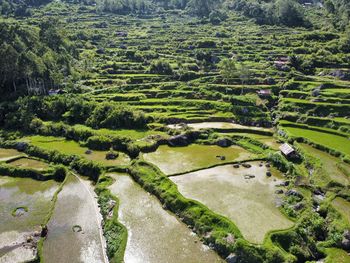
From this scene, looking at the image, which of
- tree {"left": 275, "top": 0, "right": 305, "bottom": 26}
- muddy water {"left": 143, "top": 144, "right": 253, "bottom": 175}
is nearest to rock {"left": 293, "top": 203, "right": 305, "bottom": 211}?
muddy water {"left": 143, "top": 144, "right": 253, "bottom": 175}

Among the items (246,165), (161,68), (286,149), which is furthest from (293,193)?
(161,68)

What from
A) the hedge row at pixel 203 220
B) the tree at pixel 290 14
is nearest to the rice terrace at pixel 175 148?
the hedge row at pixel 203 220

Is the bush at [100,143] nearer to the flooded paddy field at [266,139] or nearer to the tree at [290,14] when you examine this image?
the flooded paddy field at [266,139]

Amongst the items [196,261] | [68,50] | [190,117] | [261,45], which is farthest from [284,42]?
[196,261]

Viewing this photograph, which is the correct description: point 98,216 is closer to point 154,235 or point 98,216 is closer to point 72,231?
point 72,231

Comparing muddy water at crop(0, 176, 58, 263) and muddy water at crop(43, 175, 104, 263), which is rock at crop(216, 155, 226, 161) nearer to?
muddy water at crop(43, 175, 104, 263)

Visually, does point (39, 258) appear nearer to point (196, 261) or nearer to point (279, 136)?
point (196, 261)
